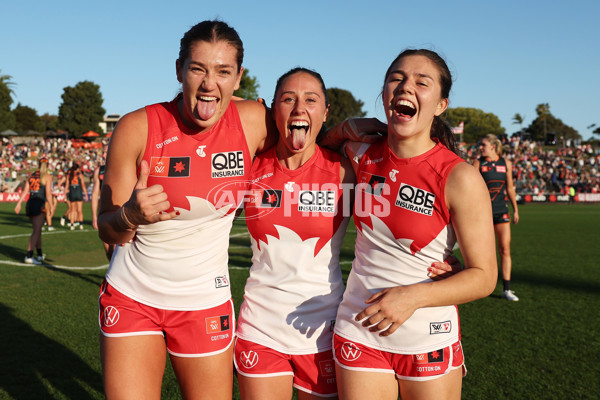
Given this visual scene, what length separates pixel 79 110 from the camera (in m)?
84.9

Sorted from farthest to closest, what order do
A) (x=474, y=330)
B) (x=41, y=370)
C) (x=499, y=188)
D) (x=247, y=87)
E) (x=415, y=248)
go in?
(x=247, y=87)
(x=499, y=188)
(x=474, y=330)
(x=41, y=370)
(x=415, y=248)

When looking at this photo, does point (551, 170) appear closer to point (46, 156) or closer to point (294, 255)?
point (46, 156)

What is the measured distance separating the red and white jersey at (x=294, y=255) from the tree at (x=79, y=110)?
8945 centimetres

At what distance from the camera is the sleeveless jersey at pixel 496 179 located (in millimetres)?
8453

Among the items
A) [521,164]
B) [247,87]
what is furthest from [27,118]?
[521,164]

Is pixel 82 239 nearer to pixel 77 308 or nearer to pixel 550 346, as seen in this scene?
pixel 77 308

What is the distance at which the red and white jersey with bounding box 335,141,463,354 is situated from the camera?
2.56 metres

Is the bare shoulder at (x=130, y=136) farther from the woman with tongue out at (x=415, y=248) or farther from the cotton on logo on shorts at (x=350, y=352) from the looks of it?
the cotton on logo on shorts at (x=350, y=352)

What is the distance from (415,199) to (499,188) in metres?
6.66

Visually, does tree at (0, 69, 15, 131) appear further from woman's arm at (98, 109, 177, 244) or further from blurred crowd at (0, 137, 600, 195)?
woman's arm at (98, 109, 177, 244)

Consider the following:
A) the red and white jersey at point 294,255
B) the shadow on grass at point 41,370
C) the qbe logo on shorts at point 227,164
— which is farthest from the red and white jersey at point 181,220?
the shadow on grass at point 41,370

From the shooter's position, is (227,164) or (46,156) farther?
(46,156)

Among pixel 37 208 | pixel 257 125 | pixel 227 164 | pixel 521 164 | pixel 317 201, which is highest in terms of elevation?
pixel 521 164

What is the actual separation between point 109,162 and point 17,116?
107m
